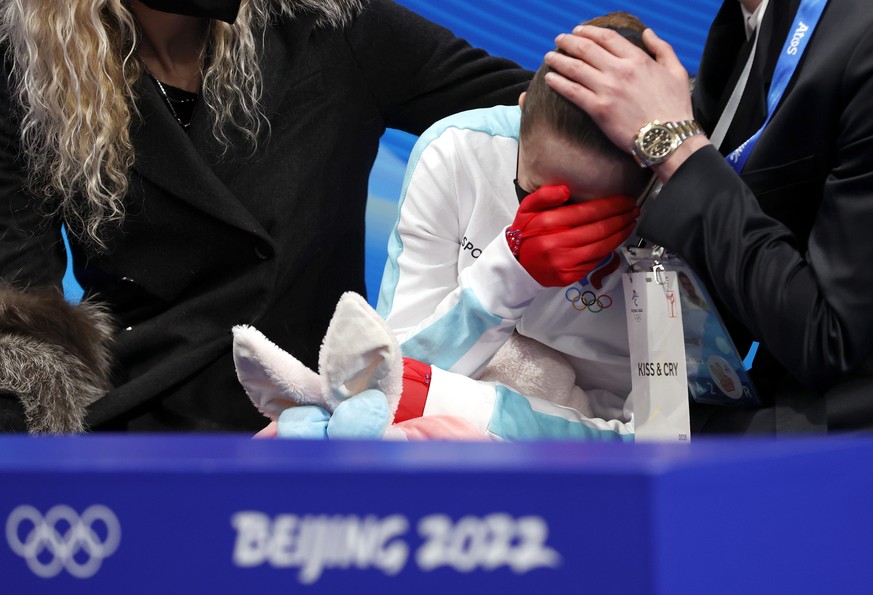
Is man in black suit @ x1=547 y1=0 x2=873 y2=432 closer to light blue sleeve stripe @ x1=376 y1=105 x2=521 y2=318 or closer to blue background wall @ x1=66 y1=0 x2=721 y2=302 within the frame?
light blue sleeve stripe @ x1=376 y1=105 x2=521 y2=318

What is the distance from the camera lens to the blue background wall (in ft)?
8.21

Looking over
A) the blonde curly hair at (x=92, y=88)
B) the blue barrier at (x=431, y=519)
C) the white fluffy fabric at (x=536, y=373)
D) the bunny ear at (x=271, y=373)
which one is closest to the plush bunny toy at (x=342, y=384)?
the bunny ear at (x=271, y=373)

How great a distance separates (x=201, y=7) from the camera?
149 centimetres

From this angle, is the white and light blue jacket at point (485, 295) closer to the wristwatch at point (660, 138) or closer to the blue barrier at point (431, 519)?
the wristwatch at point (660, 138)

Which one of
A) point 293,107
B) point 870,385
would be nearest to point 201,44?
point 293,107

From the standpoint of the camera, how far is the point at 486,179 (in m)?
1.40

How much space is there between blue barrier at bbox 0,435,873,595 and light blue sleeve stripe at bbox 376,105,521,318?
0.98 meters

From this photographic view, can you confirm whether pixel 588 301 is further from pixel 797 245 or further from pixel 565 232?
pixel 797 245

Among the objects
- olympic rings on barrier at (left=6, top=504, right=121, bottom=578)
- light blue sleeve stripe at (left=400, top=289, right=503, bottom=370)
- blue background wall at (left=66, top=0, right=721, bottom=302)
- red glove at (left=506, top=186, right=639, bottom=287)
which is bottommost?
light blue sleeve stripe at (left=400, top=289, right=503, bottom=370)

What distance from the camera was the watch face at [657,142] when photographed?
1.08 metres

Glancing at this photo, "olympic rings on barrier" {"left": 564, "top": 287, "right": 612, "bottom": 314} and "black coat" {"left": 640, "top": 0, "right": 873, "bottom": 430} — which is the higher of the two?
"black coat" {"left": 640, "top": 0, "right": 873, "bottom": 430}

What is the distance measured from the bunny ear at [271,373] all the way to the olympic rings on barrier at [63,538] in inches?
19.6

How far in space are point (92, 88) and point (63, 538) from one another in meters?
1.23

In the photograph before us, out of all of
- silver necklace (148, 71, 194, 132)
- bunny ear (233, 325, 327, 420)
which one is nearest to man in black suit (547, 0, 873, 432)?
bunny ear (233, 325, 327, 420)
